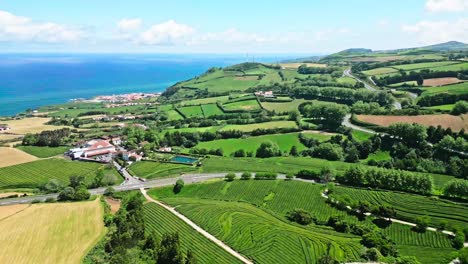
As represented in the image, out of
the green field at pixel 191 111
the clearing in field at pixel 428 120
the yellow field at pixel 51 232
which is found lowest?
the green field at pixel 191 111

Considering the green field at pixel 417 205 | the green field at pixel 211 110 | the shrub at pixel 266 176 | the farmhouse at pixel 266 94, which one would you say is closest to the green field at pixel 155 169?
the shrub at pixel 266 176

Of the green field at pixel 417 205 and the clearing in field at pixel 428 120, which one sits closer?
the green field at pixel 417 205

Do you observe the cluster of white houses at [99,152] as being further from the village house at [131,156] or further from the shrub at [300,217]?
the shrub at [300,217]

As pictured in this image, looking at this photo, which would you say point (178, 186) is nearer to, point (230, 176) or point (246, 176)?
point (230, 176)

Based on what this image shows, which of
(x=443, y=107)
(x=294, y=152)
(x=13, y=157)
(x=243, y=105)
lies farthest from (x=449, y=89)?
(x=13, y=157)

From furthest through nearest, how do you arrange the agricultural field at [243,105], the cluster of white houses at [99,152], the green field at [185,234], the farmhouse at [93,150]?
the agricultural field at [243,105] < the farmhouse at [93,150] < the cluster of white houses at [99,152] < the green field at [185,234]

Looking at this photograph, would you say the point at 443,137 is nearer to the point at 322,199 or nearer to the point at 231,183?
the point at 322,199

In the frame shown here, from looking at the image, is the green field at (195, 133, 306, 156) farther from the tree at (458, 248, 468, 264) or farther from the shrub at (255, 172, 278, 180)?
the tree at (458, 248, 468, 264)

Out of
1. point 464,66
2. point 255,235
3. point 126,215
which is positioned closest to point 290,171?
point 255,235
